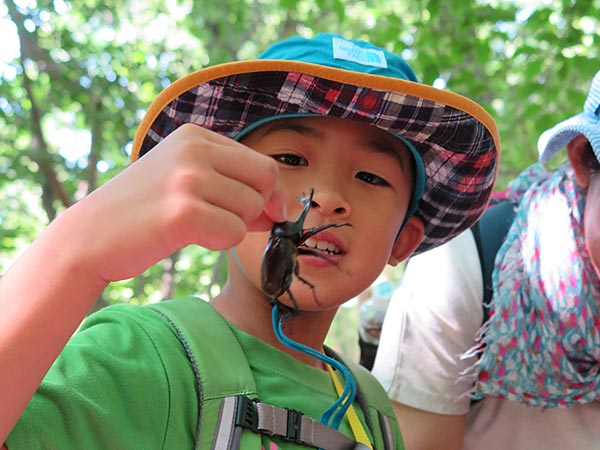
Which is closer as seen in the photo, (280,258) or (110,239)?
(110,239)

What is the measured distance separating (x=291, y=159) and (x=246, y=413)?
60 cm

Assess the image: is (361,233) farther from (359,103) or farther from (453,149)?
(453,149)

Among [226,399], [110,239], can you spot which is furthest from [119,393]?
[110,239]

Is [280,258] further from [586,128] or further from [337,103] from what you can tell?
[586,128]

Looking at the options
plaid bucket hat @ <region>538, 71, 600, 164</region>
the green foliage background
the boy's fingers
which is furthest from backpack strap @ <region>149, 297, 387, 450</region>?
the green foliage background

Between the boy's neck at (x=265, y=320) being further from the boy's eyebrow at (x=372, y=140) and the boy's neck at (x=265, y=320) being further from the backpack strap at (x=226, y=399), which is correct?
the boy's eyebrow at (x=372, y=140)

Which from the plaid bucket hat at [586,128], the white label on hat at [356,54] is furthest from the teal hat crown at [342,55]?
the plaid bucket hat at [586,128]

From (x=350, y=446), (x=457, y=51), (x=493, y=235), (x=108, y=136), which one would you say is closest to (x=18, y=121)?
(x=108, y=136)

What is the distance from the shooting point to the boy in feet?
3.23

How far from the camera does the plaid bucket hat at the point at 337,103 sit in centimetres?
159

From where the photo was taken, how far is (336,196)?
155cm

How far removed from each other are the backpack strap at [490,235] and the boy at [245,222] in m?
0.27

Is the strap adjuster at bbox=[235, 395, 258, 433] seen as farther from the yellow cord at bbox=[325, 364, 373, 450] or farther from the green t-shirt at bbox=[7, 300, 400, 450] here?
the yellow cord at bbox=[325, 364, 373, 450]

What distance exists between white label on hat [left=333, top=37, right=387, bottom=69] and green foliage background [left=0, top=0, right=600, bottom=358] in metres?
2.93
